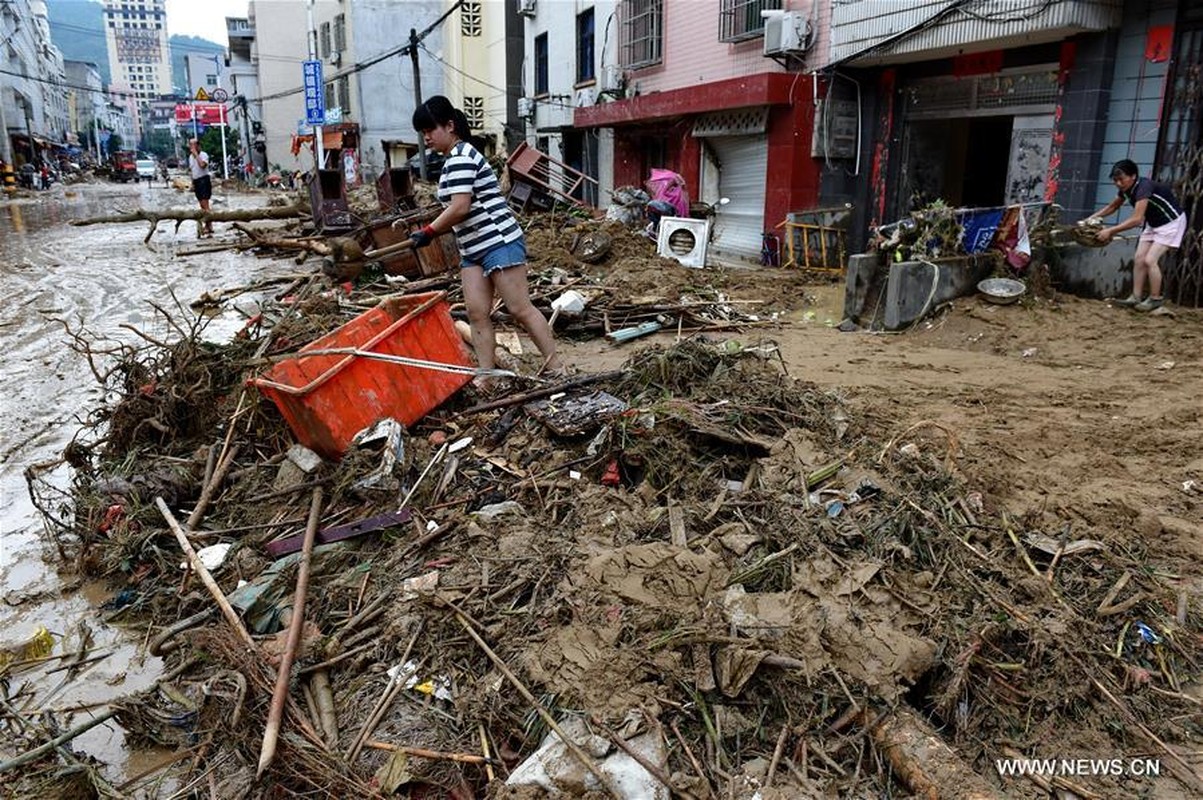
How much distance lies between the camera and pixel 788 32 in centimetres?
1246

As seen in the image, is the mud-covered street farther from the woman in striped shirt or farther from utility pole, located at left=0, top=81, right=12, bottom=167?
utility pole, located at left=0, top=81, right=12, bottom=167

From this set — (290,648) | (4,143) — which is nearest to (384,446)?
(290,648)

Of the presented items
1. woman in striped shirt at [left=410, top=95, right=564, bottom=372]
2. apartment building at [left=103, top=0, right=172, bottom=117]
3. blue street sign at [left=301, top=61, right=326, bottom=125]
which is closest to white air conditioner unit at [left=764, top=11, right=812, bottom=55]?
woman in striped shirt at [left=410, top=95, right=564, bottom=372]

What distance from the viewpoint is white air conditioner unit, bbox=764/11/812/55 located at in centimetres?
1245

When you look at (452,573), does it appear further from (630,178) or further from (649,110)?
(630,178)

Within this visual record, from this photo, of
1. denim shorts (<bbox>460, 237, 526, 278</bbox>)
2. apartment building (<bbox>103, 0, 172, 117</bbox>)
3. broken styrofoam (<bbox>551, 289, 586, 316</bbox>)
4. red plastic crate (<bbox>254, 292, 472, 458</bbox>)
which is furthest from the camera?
apartment building (<bbox>103, 0, 172, 117</bbox>)

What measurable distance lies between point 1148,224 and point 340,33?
37172mm

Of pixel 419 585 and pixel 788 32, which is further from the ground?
pixel 788 32

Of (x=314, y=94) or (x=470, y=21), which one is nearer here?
(x=314, y=94)

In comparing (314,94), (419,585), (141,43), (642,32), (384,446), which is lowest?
(419,585)

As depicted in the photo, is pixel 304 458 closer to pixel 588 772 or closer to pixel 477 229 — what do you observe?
pixel 477 229

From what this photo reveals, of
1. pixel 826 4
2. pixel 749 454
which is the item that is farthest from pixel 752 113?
pixel 749 454

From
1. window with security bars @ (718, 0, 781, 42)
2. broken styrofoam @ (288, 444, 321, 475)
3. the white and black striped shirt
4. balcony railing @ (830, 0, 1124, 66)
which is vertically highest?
window with security bars @ (718, 0, 781, 42)

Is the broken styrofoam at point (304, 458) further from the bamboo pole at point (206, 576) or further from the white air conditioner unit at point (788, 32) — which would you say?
the white air conditioner unit at point (788, 32)
